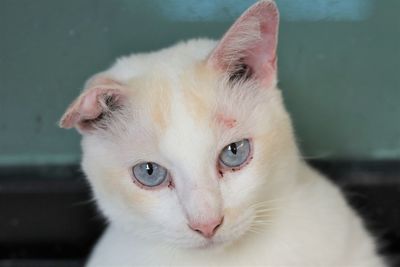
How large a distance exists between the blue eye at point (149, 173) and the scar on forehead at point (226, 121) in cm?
15

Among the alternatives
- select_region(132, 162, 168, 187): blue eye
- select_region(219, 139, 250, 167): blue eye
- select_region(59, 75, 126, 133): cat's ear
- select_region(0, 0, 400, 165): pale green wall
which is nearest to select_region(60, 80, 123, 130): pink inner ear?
select_region(59, 75, 126, 133): cat's ear

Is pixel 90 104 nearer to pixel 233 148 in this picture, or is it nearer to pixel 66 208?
pixel 233 148

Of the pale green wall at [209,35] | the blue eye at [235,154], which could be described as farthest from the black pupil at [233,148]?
the pale green wall at [209,35]

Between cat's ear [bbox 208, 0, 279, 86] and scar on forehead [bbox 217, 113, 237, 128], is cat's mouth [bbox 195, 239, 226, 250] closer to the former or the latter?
scar on forehead [bbox 217, 113, 237, 128]

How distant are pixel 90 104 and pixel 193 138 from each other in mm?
207

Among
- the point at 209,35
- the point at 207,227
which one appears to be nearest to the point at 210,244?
the point at 207,227

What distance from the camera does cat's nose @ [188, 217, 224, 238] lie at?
139 centimetres

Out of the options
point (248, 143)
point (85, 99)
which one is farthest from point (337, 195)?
point (85, 99)

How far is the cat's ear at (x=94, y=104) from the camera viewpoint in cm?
138

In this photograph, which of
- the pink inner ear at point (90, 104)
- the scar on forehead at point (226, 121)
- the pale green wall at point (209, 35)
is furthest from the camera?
the pale green wall at point (209, 35)

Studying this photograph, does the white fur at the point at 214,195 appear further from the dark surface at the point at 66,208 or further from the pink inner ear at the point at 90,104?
the dark surface at the point at 66,208

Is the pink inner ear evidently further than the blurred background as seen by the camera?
No

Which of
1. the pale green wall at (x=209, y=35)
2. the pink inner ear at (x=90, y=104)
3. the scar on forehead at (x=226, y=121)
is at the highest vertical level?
the pale green wall at (x=209, y=35)

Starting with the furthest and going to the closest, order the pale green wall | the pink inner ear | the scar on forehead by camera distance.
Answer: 1. the pale green wall
2. the scar on forehead
3. the pink inner ear
